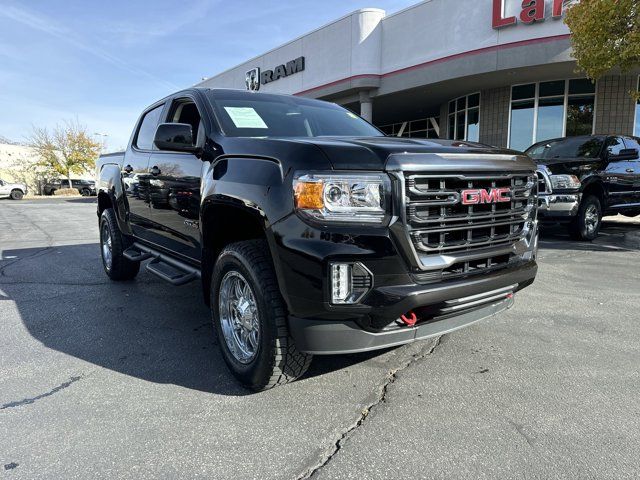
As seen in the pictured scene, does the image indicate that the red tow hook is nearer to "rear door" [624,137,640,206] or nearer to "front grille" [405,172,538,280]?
"front grille" [405,172,538,280]

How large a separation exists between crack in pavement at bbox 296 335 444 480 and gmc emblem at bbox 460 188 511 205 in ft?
4.06

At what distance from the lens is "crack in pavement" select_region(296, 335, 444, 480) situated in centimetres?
217

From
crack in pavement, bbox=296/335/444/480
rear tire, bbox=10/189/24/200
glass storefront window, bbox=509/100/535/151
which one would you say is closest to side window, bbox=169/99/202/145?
crack in pavement, bbox=296/335/444/480

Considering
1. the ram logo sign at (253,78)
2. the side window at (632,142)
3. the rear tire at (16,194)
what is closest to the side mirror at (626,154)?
the side window at (632,142)

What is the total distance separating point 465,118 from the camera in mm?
18391

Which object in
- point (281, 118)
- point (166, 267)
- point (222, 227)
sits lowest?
point (166, 267)

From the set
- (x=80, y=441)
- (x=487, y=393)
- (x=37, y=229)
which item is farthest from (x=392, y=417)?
(x=37, y=229)

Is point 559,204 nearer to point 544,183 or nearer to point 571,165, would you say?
point 544,183

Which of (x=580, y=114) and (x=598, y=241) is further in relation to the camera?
(x=580, y=114)

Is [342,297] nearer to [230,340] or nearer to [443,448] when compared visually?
[443,448]

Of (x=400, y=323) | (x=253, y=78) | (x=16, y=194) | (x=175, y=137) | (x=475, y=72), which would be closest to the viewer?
(x=400, y=323)

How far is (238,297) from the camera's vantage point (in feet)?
10.1

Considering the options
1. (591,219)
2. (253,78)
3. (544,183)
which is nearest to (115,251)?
(544,183)

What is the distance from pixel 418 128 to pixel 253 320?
23033 millimetres
